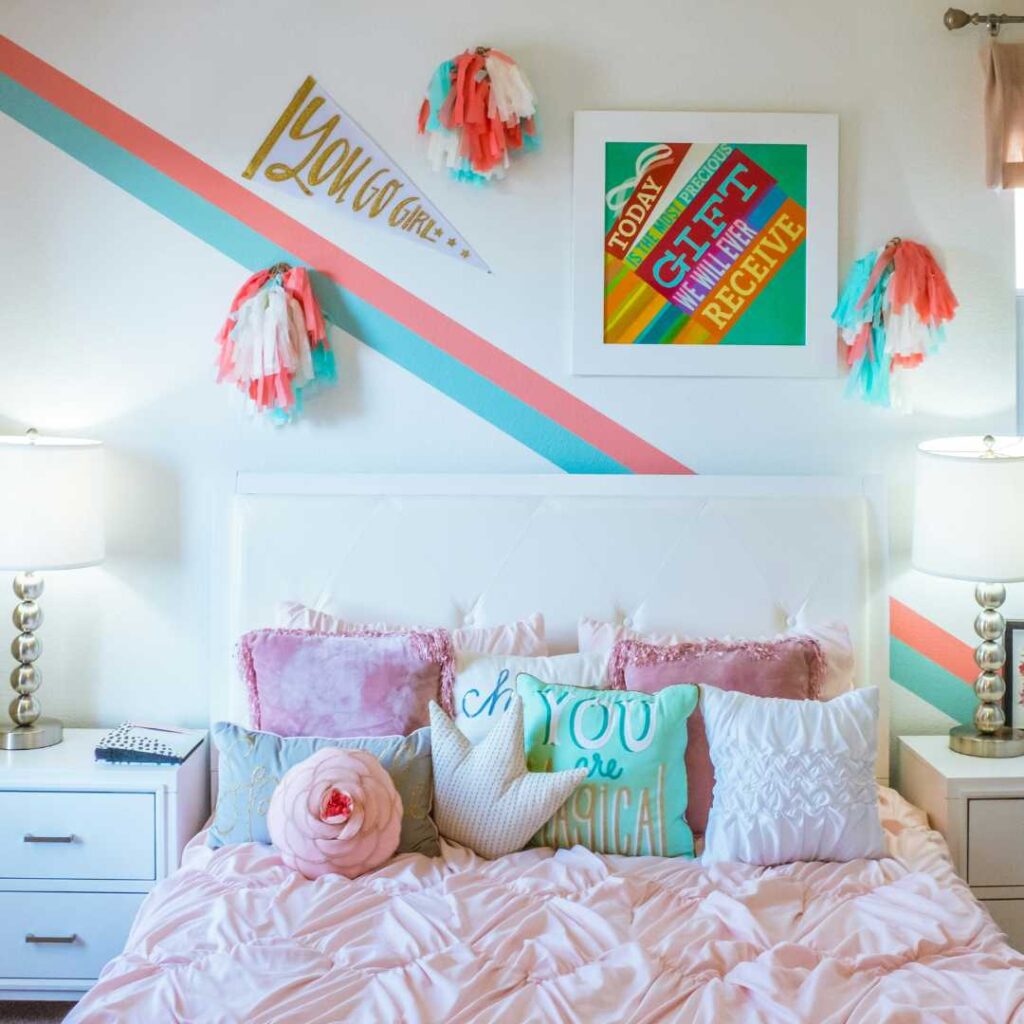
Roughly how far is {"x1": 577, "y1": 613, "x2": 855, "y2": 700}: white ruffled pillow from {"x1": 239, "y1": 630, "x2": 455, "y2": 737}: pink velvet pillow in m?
0.36

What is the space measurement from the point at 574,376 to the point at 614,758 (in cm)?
102

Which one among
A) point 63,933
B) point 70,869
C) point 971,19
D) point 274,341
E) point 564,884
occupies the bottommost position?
point 63,933

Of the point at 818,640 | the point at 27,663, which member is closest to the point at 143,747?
the point at 27,663

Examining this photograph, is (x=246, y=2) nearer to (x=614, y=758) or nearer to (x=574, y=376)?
(x=574, y=376)

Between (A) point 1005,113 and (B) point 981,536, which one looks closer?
(B) point 981,536

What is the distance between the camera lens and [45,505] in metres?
2.70

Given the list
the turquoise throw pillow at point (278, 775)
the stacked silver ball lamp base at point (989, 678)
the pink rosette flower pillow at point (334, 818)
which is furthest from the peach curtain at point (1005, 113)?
the pink rosette flower pillow at point (334, 818)

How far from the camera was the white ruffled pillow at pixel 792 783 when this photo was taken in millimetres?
2303

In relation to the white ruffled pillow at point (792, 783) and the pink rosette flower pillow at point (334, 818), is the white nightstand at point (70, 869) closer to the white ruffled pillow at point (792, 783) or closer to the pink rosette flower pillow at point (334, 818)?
the pink rosette flower pillow at point (334, 818)

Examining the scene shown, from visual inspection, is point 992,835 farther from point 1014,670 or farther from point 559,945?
point 559,945

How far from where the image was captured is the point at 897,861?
7.62 ft

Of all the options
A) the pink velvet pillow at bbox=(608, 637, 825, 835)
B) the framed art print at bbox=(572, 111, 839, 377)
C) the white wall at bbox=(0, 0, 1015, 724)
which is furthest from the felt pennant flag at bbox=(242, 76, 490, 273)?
the pink velvet pillow at bbox=(608, 637, 825, 835)

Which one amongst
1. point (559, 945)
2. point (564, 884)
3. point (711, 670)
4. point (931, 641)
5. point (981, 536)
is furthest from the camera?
point (931, 641)

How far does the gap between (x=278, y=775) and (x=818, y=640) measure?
125 cm
